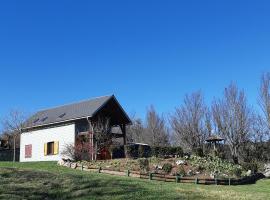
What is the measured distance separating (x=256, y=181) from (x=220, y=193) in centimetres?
857

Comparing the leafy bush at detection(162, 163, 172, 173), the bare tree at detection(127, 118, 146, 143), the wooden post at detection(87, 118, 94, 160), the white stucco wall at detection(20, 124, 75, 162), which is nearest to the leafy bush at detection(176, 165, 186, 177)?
the leafy bush at detection(162, 163, 172, 173)

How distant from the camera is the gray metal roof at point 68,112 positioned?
115 ft

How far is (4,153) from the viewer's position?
46.6 metres

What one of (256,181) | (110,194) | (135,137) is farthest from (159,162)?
(135,137)

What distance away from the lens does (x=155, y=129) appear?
59.3 meters

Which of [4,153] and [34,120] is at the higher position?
[34,120]

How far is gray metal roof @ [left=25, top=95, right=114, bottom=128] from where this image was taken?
115ft

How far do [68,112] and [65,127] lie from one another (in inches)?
78.1

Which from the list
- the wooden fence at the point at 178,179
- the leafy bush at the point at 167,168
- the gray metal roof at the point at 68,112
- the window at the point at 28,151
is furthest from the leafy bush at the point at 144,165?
the window at the point at 28,151

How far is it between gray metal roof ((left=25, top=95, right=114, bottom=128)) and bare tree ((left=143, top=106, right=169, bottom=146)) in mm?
19025

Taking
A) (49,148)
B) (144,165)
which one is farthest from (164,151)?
(49,148)

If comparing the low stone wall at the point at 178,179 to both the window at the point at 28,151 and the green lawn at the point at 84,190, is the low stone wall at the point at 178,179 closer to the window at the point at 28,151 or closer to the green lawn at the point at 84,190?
the green lawn at the point at 84,190

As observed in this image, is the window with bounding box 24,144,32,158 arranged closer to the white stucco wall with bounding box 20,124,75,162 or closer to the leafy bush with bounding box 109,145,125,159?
the white stucco wall with bounding box 20,124,75,162

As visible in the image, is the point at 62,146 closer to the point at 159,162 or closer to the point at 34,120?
the point at 34,120
